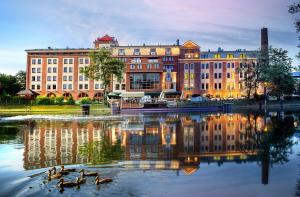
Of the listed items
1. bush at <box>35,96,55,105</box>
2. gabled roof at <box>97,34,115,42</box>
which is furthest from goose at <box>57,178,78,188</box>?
gabled roof at <box>97,34,115,42</box>

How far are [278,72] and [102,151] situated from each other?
79719 mm

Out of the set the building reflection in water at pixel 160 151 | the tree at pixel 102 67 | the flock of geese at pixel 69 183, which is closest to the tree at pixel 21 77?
the tree at pixel 102 67

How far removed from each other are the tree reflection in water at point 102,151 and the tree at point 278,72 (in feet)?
245

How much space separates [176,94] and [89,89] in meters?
29.4

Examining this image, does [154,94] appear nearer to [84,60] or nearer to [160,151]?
[84,60]

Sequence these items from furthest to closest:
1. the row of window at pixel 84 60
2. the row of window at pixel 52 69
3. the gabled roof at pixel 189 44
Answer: the row of window at pixel 52 69
the row of window at pixel 84 60
the gabled roof at pixel 189 44

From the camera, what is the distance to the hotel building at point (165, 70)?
11381cm

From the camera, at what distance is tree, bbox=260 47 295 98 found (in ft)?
304

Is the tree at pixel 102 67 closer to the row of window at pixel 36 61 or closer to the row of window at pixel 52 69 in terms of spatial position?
the row of window at pixel 52 69

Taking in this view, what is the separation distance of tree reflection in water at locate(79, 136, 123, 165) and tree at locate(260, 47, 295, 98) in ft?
245

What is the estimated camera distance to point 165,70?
113m

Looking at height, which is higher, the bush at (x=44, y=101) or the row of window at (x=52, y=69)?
the row of window at (x=52, y=69)

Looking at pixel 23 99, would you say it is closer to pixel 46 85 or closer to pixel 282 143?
pixel 46 85

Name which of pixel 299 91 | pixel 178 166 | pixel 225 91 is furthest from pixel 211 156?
pixel 299 91
